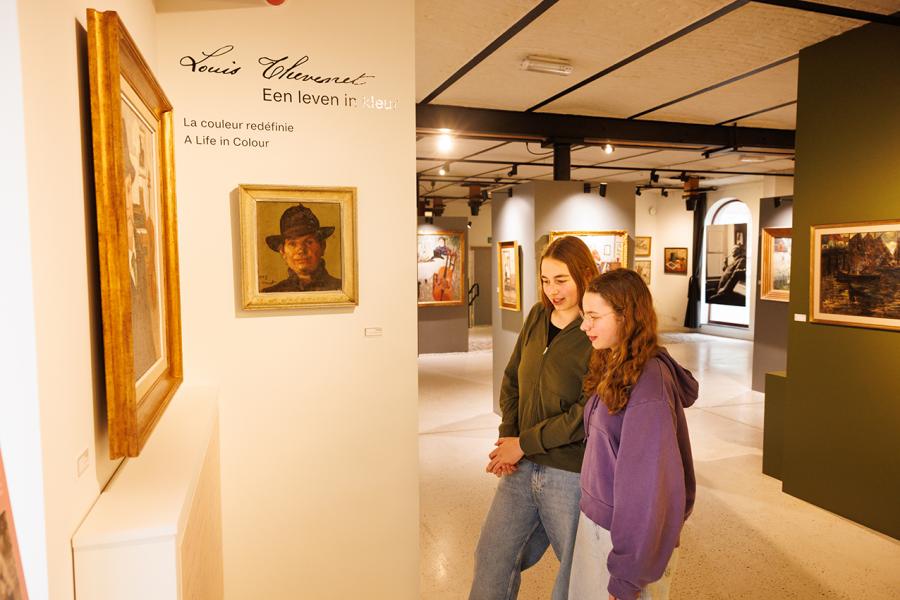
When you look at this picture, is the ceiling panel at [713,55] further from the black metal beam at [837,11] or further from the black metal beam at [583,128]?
the black metal beam at [583,128]

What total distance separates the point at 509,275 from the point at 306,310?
17.0 feet

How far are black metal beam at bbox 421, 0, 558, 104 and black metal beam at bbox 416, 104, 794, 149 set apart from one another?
1.51 feet

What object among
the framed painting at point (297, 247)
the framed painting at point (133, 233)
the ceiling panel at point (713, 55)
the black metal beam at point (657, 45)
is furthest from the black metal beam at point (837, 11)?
the framed painting at point (133, 233)

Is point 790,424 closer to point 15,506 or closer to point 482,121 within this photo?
point 482,121

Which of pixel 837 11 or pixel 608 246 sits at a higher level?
pixel 837 11

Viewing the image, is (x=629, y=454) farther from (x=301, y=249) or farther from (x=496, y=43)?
(x=496, y=43)

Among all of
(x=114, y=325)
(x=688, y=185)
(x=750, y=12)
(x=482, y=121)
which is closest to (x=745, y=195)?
(x=688, y=185)

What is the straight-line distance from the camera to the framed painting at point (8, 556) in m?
0.81

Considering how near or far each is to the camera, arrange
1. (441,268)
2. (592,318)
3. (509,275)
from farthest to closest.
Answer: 1. (441,268)
2. (509,275)
3. (592,318)

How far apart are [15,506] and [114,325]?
0.45 m

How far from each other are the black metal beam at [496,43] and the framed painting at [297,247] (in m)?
1.82

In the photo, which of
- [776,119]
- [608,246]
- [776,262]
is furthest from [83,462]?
[776,262]

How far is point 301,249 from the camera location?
8.82ft

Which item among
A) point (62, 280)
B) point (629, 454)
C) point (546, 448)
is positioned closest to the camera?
point (62, 280)
